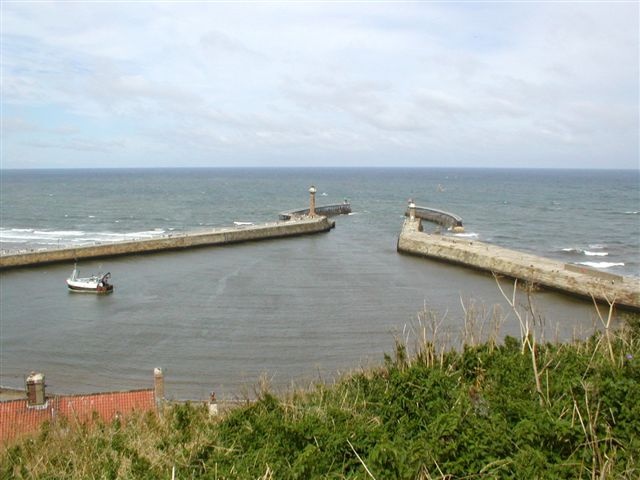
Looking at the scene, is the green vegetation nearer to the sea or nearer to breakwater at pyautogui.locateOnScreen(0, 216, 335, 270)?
the sea

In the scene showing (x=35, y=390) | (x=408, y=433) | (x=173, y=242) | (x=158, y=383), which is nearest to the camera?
(x=408, y=433)

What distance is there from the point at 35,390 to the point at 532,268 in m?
29.1

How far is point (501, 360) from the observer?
1229cm

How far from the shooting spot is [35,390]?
613 inches

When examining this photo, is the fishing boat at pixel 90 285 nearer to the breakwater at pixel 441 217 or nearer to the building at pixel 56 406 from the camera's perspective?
the building at pixel 56 406

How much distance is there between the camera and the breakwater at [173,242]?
1697 inches

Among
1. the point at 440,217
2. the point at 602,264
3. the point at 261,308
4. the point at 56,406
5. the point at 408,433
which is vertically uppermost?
the point at 408,433

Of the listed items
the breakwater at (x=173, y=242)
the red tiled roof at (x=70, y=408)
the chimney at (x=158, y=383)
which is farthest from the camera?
the breakwater at (x=173, y=242)

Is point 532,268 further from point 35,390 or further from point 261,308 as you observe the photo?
point 35,390

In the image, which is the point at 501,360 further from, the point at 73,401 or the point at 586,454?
the point at 73,401

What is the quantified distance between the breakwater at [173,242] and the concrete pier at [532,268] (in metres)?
12.0

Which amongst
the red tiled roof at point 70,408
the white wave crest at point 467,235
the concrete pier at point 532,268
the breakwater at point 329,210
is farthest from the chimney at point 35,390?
the breakwater at point 329,210

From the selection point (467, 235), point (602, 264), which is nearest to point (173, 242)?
point (467, 235)

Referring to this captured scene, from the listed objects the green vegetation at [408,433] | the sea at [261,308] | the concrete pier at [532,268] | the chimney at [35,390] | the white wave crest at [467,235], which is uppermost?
the green vegetation at [408,433]
